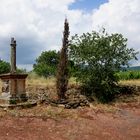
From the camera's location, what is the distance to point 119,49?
27297 millimetres

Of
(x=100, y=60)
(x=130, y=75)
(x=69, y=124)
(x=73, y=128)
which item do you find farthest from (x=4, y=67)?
(x=73, y=128)

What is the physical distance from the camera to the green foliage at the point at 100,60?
87.3 ft

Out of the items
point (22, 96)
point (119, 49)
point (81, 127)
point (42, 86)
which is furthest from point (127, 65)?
point (81, 127)

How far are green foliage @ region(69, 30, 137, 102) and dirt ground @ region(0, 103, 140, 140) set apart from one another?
436 cm

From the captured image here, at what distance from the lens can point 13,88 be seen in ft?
74.5

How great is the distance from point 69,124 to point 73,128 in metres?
0.77

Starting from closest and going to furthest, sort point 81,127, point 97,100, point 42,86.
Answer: point 81,127
point 97,100
point 42,86

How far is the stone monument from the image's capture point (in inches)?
887

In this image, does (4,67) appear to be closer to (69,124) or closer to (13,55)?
(13,55)

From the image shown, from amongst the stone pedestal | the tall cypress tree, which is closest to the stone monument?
the stone pedestal

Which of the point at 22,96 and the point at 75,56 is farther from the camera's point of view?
the point at 75,56

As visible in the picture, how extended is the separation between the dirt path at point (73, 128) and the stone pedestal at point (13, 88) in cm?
403

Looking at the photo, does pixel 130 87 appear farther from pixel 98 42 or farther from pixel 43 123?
pixel 43 123

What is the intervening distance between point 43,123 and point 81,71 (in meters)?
10.2
